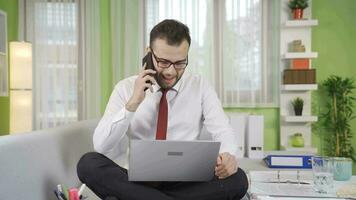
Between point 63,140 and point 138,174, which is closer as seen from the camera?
point 138,174

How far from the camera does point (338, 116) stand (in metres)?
3.19

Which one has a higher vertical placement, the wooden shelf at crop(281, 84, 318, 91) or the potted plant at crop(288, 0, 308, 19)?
the potted plant at crop(288, 0, 308, 19)

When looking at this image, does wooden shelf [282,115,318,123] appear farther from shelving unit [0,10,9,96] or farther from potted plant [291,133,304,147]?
shelving unit [0,10,9,96]

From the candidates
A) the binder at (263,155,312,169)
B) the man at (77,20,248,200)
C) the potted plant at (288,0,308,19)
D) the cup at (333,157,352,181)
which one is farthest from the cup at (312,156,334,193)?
the potted plant at (288,0,308,19)

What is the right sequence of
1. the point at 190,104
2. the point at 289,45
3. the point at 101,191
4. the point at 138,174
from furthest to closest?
the point at 289,45
the point at 190,104
the point at 101,191
the point at 138,174

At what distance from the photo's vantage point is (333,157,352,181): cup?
161cm

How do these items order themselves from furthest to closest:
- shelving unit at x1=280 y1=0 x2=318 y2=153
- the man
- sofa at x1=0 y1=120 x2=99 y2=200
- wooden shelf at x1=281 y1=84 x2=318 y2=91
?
shelving unit at x1=280 y1=0 x2=318 y2=153 < wooden shelf at x1=281 y1=84 x2=318 y2=91 < the man < sofa at x1=0 y1=120 x2=99 y2=200

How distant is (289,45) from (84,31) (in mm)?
1942

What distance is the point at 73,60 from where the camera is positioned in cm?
346

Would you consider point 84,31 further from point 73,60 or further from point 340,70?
point 340,70

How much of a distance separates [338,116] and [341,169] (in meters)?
1.73

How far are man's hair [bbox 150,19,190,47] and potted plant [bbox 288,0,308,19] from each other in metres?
1.95

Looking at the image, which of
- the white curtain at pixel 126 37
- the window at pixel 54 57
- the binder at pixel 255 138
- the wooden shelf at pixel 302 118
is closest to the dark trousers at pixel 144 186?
the binder at pixel 255 138

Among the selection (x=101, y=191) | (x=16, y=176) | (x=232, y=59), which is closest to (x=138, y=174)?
(x=101, y=191)
